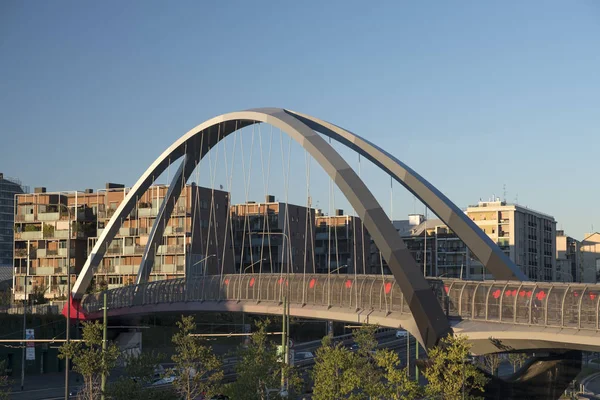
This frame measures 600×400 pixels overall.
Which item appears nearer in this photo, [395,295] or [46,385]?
[395,295]

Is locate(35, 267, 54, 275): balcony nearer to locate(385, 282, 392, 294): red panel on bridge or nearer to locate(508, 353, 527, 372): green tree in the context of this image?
locate(508, 353, 527, 372): green tree

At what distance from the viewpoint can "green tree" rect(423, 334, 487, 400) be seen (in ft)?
127

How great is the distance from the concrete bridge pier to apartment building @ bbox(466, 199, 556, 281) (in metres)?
95.6

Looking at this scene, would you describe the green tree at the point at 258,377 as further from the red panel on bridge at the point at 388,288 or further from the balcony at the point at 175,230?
the balcony at the point at 175,230

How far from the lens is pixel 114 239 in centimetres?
11106

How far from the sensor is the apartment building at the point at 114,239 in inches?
4171

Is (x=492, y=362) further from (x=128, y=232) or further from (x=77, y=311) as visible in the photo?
(x=128, y=232)

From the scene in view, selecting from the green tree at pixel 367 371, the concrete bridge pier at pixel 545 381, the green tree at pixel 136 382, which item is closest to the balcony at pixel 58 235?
the green tree at pixel 367 371

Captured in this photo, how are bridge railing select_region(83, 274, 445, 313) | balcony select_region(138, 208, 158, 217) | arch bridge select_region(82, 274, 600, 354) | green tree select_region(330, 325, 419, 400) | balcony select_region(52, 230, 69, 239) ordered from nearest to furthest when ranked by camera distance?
green tree select_region(330, 325, 419, 400), arch bridge select_region(82, 274, 600, 354), bridge railing select_region(83, 274, 445, 313), balcony select_region(138, 208, 158, 217), balcony select_region(52, 230, 69, 239)

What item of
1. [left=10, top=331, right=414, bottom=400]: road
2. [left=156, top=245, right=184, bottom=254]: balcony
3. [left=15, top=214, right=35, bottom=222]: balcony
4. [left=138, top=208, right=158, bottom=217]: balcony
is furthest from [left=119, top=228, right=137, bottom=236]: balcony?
[left=10, top=331, right=414, bottom=400]: road

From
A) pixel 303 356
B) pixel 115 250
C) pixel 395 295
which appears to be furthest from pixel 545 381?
pixel 115 250

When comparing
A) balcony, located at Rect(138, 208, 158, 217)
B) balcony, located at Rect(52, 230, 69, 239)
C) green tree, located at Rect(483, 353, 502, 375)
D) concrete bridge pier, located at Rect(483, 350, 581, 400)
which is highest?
balcony, located at Rect(138, 208, 158, 217)

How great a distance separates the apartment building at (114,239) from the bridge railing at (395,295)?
103 ft

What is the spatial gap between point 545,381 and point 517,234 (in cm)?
10304
